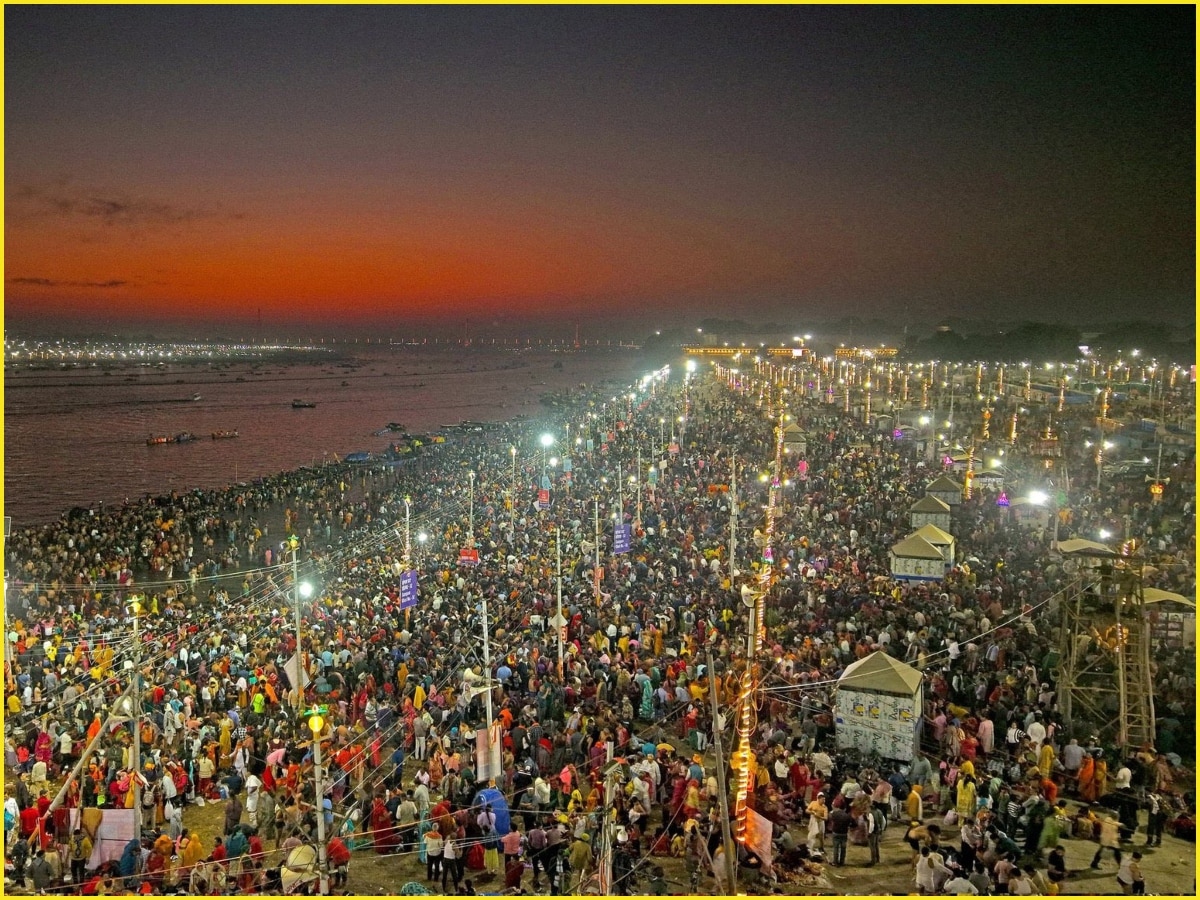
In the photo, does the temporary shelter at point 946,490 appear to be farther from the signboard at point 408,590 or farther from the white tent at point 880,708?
the signboard at point 408,590

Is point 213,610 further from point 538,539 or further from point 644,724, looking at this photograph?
point 644,724

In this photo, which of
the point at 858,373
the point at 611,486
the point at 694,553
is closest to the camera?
the point at 694,553

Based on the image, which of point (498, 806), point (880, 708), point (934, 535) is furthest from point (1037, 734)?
point (934, 535)

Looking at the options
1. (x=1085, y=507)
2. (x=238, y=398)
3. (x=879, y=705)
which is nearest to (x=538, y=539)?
(x=879, y=705)

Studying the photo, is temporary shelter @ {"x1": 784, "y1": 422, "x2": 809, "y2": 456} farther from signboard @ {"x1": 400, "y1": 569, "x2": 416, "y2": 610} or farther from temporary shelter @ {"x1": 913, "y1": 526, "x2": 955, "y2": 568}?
signboard @ {"x1": 400, "y1": 569, "x2": 416, "y2": 610}

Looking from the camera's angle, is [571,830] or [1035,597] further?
[1035,597]

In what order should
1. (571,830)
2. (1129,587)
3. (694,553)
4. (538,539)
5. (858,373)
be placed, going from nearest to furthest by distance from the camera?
1. (571,830)
2. (1129,587)
3. (694,553)
4. (538,539)
5. (858,373)

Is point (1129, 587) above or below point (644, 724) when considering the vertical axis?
above

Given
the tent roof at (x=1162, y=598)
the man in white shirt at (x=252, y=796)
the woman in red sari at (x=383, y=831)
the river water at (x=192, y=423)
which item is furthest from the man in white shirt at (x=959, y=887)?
the river water at (x=192, y=423)
